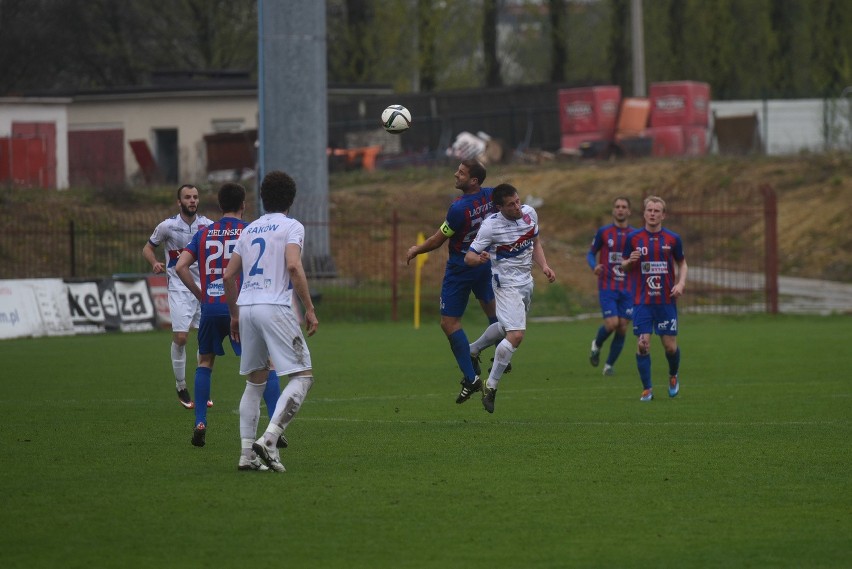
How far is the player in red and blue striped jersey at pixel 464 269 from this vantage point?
13398mm

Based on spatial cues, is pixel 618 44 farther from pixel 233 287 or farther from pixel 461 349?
pixel 233 287

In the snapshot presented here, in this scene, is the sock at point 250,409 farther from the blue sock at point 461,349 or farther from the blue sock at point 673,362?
the blue sock at point 673,362

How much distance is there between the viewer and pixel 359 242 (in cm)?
3766

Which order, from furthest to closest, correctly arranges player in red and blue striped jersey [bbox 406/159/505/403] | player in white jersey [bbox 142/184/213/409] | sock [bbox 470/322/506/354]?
sock [bbox 470/322/506/354], player in white jersey [bbox 142/184/213/409], player in red and blue striped jersey [bbox 406/159/505/403]

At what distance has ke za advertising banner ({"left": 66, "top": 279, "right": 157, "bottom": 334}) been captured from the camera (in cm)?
2622

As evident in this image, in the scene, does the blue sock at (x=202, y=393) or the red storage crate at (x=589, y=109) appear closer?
the blue sock at (x=202, y=393)

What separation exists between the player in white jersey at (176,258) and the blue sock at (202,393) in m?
2.26

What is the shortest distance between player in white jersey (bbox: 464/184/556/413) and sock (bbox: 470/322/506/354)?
77 centimetres

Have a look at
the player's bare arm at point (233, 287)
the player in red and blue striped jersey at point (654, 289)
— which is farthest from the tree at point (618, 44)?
the player's bare arm at point (233, 287)

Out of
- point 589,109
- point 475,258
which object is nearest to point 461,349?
point 475,258

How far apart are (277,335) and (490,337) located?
5247 millimetres

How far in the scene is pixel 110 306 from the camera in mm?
26672

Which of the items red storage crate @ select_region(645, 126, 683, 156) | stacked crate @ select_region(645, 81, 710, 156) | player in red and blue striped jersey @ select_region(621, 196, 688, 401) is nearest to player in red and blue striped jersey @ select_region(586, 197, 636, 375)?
player in red and blue striped jersey @ select_region(621, 196, 688, 401)

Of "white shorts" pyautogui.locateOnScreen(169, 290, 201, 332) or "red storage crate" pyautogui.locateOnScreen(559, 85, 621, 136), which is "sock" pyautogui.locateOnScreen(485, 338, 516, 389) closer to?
"white shorts" pyautogui.locateOnScreen(169, 290, 201, 332)
